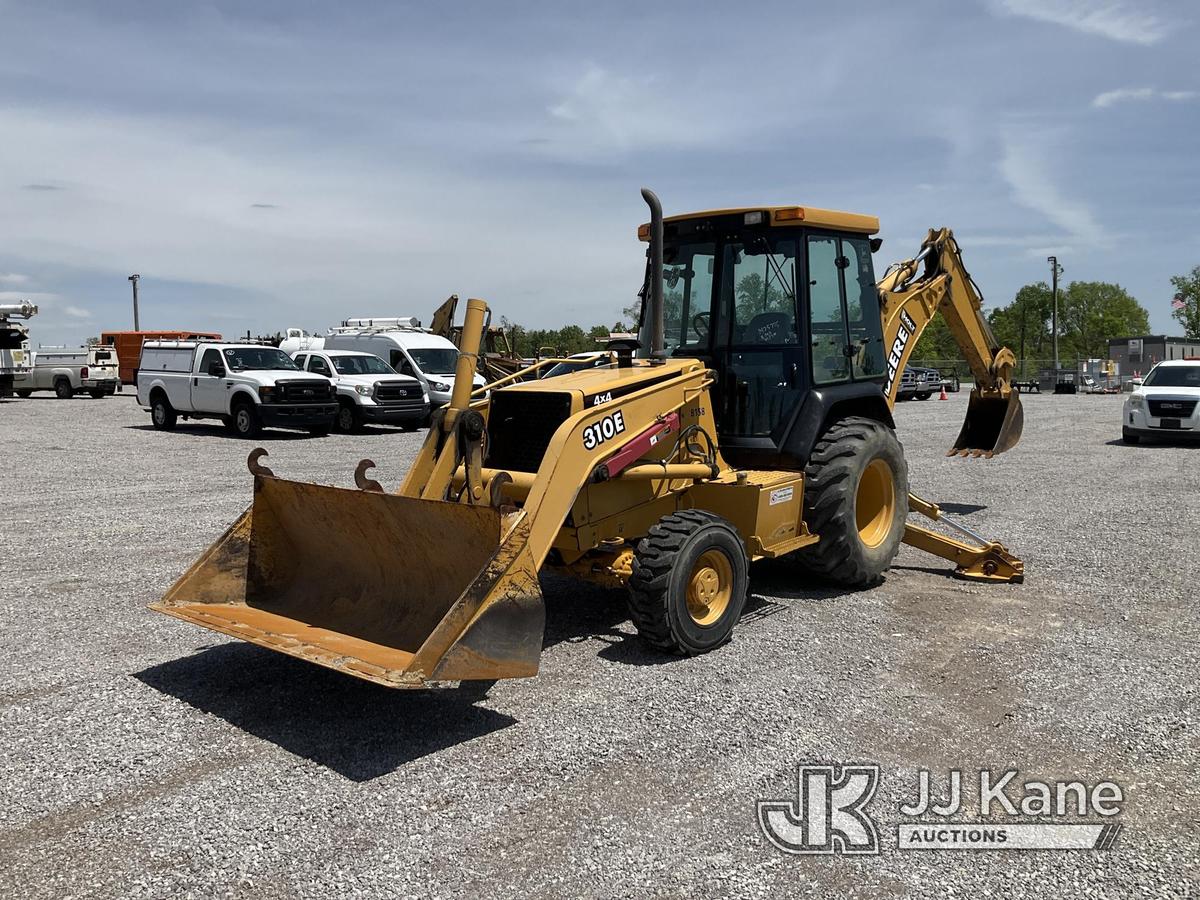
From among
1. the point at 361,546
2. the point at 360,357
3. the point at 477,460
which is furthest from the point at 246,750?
the point at 360,357

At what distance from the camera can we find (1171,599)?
7.55 m

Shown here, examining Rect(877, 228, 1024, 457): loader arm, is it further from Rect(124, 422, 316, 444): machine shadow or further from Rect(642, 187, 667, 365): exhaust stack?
Rect(124, 422, 316, 444): machine shadow

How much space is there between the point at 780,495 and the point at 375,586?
2718 millimetres

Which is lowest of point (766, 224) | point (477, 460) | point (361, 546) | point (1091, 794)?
point (1091, 794)

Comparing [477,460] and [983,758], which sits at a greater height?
[477,460]

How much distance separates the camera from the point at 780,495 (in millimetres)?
6859

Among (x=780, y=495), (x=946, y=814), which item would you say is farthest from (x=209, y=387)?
(x=946, y=814)

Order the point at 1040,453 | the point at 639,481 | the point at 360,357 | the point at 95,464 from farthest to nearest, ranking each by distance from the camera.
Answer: the point at 360,357, the point at 1040,453, the point at 95,464, the point at 639,481

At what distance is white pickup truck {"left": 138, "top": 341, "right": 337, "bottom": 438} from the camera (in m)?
20.4

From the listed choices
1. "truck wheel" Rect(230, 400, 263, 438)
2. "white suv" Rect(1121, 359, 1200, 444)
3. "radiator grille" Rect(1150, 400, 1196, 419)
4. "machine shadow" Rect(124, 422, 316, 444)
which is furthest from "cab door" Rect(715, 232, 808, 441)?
"truck wheel" Rect(230, 400, 263, 438)

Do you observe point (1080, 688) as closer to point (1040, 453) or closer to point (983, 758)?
point (983, 758)

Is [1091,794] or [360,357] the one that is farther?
[360,357]

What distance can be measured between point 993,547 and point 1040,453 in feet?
36.1

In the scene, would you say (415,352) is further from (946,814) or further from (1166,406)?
(946,814)
